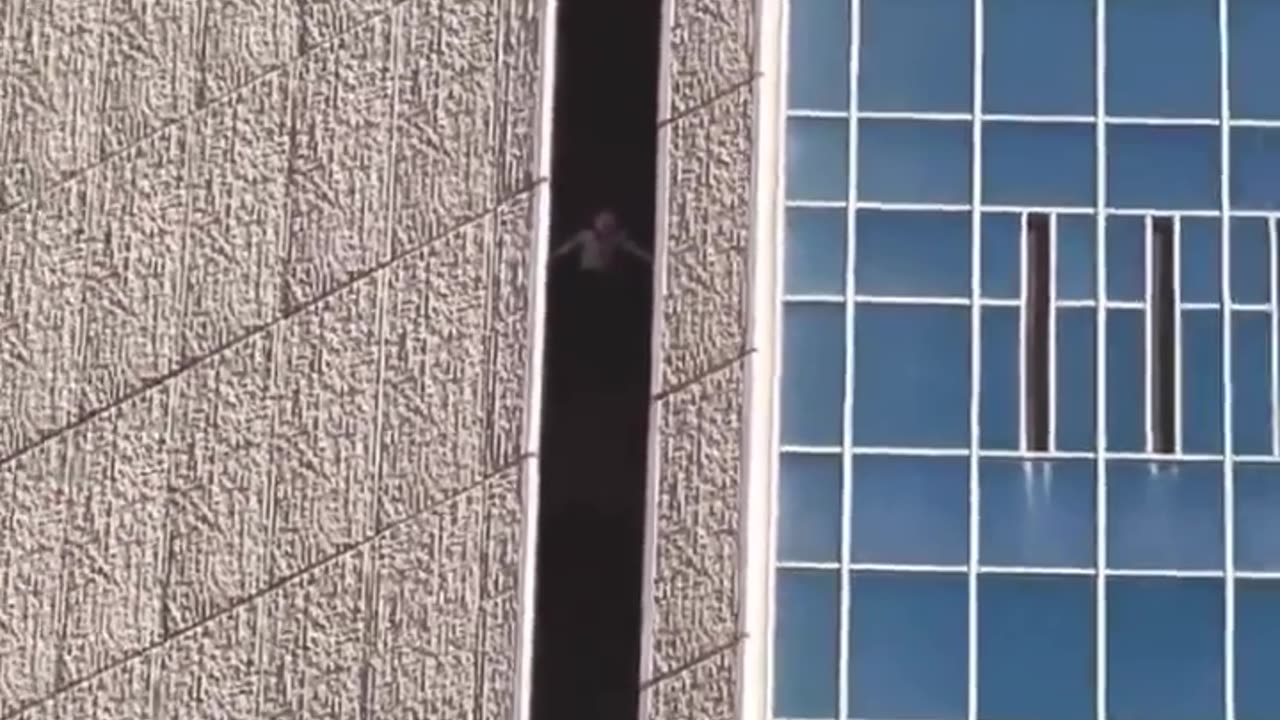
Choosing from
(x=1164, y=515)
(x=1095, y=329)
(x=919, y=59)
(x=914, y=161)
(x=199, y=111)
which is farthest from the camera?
(x=199, y=111)

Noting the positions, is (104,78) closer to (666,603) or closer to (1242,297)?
(666,603)

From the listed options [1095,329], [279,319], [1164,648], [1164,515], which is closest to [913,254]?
[1095,329]

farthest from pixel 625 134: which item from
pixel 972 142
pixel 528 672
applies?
pixel 528 672

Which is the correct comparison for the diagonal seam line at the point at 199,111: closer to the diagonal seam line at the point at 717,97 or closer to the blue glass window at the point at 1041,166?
the diagonal seam line at the point at 717,97

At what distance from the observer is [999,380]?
46.9 ft

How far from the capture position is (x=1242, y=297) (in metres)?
14.4

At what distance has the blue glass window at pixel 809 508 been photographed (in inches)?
556

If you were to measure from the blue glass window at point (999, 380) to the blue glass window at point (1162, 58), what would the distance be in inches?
44.7

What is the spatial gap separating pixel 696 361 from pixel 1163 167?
2347 millimetres

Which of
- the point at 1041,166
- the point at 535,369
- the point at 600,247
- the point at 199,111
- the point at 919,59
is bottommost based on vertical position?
the point at 535,369

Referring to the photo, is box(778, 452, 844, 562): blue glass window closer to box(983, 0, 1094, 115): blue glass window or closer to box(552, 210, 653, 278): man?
box(552, 210, 653, 278): man

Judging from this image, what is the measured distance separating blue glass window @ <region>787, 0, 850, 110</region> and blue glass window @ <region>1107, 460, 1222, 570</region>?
2.17 metres

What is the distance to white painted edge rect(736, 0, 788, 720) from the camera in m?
13.9

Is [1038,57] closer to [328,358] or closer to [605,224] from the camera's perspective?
[605,224]
